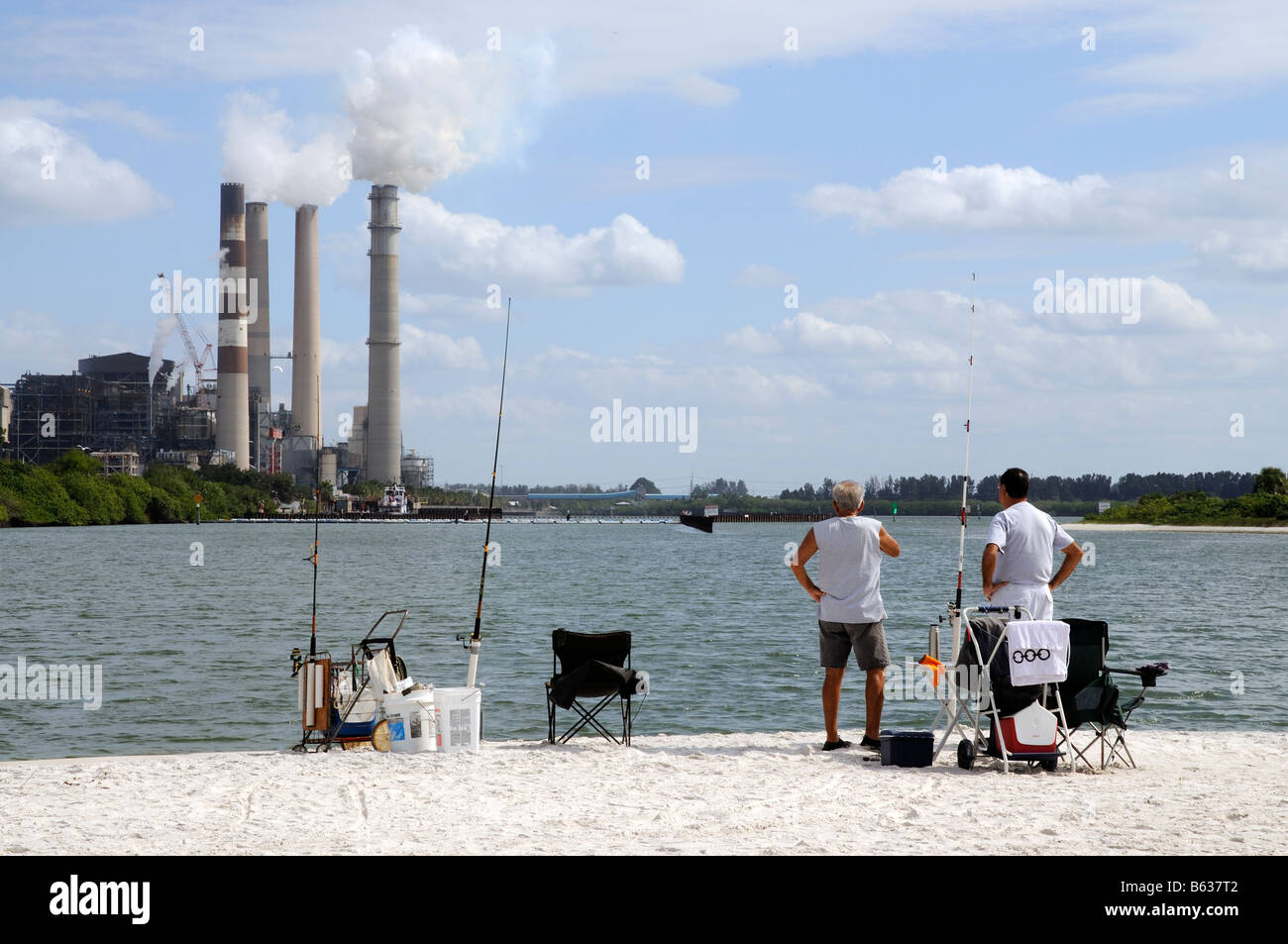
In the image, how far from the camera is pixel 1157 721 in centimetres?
1603

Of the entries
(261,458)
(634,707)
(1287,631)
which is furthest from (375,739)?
(261,458)

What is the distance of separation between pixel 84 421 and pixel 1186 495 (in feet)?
Answer: 465

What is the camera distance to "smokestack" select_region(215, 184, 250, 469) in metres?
172

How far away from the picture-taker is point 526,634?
2984 centimetres

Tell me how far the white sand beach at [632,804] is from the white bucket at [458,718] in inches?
9.5

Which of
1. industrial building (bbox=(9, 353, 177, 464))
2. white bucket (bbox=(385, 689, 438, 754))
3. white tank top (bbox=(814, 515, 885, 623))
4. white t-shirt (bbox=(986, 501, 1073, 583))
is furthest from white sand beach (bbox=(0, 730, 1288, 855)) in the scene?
industrial building (bbox=(9, 353, 177, 464))

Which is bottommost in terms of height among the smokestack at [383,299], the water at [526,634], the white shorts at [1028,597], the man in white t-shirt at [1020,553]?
the water at [526,634]

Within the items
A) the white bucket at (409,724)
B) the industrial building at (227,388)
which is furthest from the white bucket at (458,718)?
the industrial building at (227,388)

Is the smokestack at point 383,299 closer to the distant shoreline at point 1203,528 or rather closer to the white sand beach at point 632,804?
the distant shoreline at point 1203,528

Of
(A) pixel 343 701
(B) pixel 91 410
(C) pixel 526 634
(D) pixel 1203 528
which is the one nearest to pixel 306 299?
(B) pixel 91 410

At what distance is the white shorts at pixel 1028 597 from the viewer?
9305 mm

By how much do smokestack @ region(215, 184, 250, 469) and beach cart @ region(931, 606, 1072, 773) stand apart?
173 metres

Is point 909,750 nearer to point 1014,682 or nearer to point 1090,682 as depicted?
point 1014,682

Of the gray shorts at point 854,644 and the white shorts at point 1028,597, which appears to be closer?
the white shorts at point 1028,597
